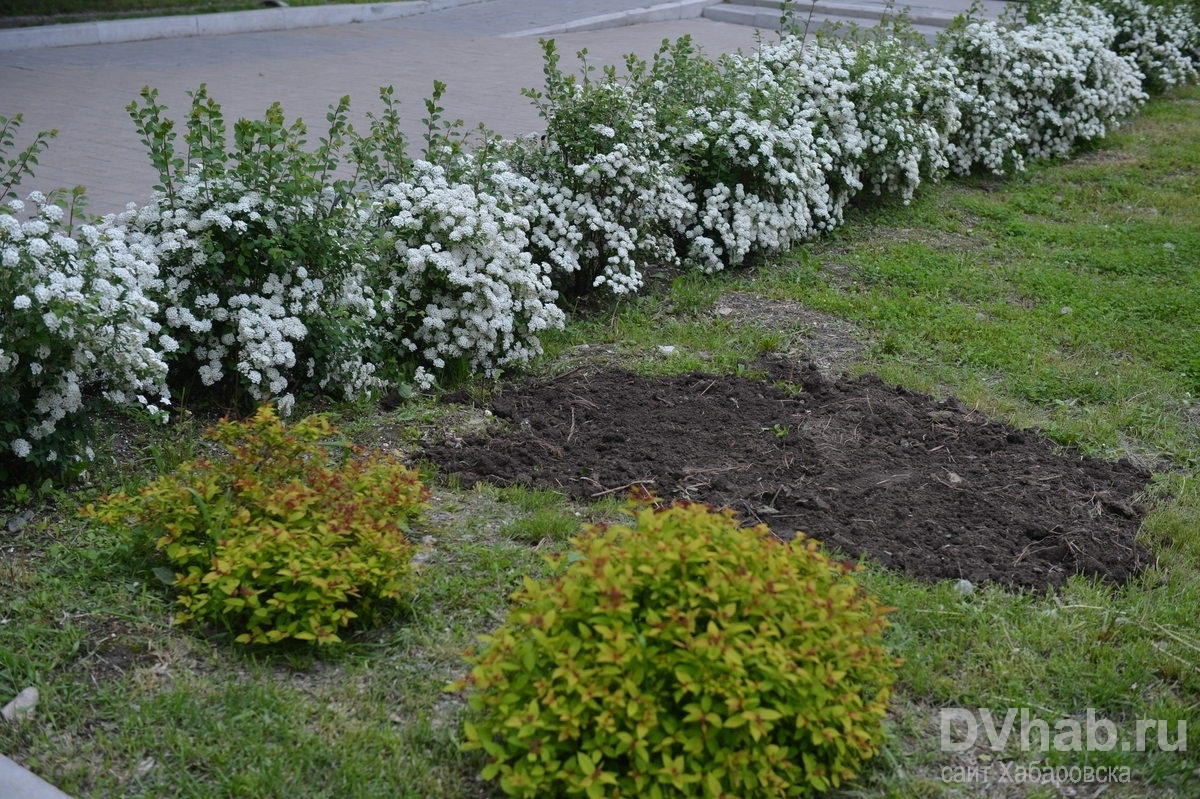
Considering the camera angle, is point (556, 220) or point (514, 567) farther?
point (556, 220)

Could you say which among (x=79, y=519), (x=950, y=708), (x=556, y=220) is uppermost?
(x=556, y=220)

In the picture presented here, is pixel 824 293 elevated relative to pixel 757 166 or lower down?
lower down

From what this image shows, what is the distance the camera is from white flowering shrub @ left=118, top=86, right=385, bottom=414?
5008 mm

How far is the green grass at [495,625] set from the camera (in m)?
3.26

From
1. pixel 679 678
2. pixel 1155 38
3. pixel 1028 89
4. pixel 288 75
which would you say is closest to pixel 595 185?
pixel 679 678

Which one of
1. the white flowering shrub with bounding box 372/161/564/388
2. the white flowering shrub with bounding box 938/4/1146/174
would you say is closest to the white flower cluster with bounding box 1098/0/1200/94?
the white flowering shrub with bounding box 938/4/1146/174

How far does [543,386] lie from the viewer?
5.80 meters

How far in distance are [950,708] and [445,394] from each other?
294 cm

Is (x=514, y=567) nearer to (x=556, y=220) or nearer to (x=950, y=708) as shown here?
(x=950, y=708)

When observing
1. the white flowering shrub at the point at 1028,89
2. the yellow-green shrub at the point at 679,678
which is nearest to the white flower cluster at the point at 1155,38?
the white flowering shrub at the point at 1028,89

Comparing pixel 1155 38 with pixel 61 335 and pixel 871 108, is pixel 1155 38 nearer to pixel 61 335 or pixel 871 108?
pixel 871 108

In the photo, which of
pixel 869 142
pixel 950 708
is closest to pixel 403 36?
pixel 869 142

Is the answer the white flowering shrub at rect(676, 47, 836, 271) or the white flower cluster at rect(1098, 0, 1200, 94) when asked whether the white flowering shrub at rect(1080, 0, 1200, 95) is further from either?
the white flowering shrub at rect(676, 47, 836, 271)

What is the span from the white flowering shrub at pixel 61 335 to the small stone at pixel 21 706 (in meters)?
1.11
